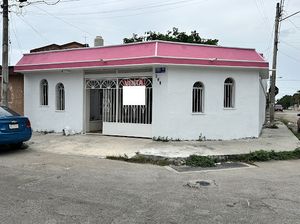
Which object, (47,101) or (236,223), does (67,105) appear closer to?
(47,101)

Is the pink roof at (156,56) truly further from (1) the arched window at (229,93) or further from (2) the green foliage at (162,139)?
(2) the green foliage at (162,139)

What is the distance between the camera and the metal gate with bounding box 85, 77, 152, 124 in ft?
45.2

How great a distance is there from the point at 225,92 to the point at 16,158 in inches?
326

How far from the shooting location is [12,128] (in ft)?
35.3

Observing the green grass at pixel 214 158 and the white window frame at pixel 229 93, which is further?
the white window frame at pixel 229 93

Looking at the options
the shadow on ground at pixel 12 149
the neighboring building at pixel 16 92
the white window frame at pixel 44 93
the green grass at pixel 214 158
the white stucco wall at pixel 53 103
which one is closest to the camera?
the green grass at pixel 214 158

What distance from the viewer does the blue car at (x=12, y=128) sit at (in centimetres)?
1049

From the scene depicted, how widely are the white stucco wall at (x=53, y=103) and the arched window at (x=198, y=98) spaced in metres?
4.79

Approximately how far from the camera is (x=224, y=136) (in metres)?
14.0

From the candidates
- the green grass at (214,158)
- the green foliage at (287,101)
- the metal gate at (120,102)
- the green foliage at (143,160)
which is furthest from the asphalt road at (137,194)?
the green foliage at (287,101)

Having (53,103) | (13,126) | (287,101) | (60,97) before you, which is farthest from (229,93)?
(287,101)

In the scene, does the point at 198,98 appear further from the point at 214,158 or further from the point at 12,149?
the point at 12,149

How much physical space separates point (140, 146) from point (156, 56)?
3.25 meters

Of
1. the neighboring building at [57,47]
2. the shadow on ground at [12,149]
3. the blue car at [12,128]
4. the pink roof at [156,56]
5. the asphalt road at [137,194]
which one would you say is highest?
the neighboring building at [57,47]
